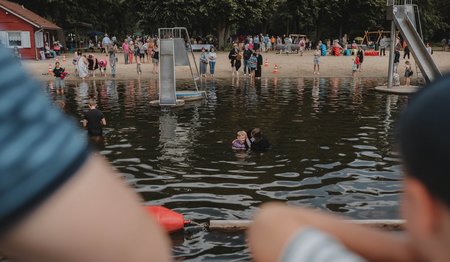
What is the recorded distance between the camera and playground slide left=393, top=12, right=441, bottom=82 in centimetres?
2316

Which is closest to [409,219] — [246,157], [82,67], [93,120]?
[246,157]

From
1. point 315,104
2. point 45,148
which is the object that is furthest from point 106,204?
point 315,104

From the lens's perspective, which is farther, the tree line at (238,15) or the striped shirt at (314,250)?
the tree line at (238,15)

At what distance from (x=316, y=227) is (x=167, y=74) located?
68.2 feet

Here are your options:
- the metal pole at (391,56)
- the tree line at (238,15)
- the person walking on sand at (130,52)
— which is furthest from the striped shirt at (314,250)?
the tree line at (238,15)

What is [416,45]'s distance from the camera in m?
24.4

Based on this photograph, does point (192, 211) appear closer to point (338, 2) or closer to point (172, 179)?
point (172, 179)

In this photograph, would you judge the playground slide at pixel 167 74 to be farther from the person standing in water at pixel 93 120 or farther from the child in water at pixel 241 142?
the child in water at pixel 241 142

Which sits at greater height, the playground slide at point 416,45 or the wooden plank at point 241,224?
the playground slide at point 416,45

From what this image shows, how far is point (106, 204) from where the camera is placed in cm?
76

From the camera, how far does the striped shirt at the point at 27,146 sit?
2.26 feet

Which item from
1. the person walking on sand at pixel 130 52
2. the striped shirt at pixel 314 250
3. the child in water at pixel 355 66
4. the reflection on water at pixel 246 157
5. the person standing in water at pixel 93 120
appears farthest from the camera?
the person walking on sand at pixel 130 52

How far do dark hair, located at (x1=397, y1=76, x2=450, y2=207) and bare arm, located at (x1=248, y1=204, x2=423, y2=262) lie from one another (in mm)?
234

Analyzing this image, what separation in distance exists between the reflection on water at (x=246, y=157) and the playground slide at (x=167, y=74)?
30.6 inches
